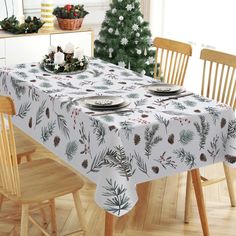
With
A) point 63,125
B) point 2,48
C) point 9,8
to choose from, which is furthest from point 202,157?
point 9,8

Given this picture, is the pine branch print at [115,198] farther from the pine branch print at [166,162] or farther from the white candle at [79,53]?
the white candle at [79,53]

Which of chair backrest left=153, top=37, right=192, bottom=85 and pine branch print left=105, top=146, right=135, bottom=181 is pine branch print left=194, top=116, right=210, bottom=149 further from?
chair backrest left=153, top=37, right=192, bottom=85

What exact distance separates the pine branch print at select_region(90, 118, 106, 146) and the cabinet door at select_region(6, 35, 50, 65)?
2422mm

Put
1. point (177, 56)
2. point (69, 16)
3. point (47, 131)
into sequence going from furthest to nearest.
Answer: point (69, 16) < point (177, 56) < point (47, 131)

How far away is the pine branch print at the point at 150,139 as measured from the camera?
2.45 m

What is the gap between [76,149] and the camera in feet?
8.54

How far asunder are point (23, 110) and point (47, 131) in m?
0.32

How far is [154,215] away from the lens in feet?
10.8

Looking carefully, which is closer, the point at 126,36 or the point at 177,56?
the point at 177,56

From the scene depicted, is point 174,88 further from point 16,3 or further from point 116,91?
point 16,3

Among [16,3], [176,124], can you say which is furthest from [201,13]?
[176,124]

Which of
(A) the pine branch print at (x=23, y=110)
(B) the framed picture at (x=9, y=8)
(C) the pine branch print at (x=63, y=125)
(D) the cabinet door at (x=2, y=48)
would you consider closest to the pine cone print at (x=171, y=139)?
(C) the pine branch print at (x=63, y=125)

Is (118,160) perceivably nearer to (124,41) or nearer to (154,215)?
(154,215)

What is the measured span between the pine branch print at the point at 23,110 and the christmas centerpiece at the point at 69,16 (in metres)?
1.99
